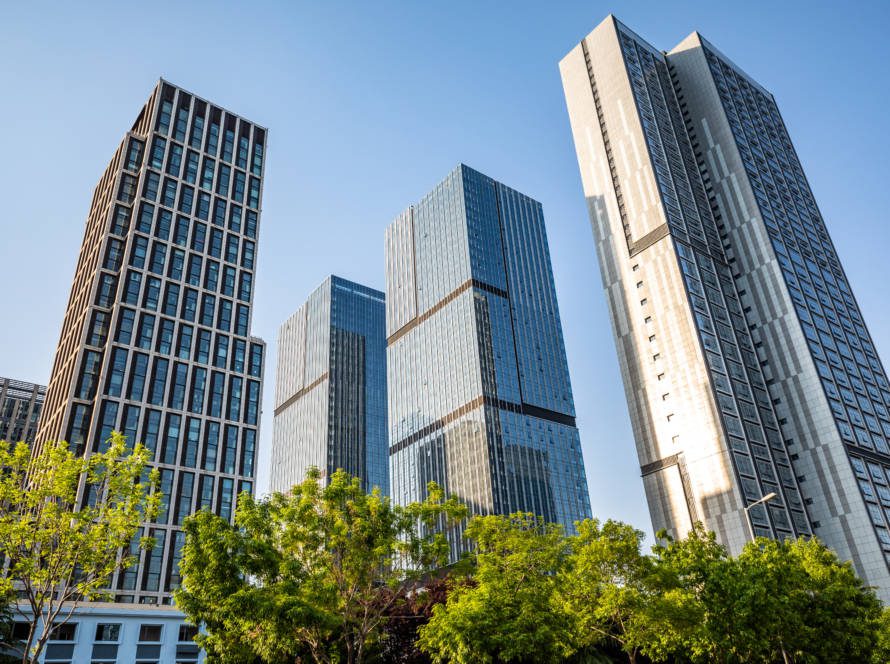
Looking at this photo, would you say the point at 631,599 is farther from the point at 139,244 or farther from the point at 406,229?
the point at 406,229

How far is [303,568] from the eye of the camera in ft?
97.0

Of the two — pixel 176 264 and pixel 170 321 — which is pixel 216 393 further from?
pixel 176 264

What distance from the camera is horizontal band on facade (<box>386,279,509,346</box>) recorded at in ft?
526

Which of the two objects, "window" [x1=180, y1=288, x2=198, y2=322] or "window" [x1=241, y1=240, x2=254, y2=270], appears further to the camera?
"window" [x1=241, y1=240, x2=254, y2=270]

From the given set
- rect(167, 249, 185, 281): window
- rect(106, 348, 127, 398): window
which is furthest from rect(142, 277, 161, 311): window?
rect(106, 348, 127, 398): window

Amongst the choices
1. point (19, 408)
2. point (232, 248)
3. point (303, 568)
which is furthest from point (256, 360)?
point (19, 408)

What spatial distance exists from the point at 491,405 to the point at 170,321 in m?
77.6

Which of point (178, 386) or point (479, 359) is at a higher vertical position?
point (479, 359)

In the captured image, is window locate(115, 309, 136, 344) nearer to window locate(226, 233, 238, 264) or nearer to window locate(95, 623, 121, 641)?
window locate(226, 233, 238, 264)

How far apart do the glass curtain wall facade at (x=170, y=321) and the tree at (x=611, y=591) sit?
1927 inches

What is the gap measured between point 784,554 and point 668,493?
55444 mm

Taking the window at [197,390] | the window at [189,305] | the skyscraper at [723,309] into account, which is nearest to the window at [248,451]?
the window at [197,390]

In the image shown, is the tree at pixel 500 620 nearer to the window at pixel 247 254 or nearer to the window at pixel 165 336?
the window at pixel 165 336

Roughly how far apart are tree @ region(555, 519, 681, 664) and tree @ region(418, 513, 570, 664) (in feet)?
4.33
